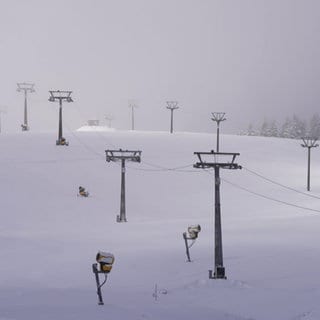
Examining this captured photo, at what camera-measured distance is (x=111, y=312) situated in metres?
13.1

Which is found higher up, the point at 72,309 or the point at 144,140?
the point at 144,140

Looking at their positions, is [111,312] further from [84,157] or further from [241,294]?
[84,157]

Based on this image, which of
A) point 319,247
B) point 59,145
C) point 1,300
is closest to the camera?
point 1,300

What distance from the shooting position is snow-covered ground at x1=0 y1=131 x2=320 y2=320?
14766mm

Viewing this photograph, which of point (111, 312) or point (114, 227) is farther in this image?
point (114, 227)

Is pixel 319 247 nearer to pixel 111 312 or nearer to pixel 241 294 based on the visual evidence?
pixel 241 294

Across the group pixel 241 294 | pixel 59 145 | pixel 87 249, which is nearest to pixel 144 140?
pixel 59 145

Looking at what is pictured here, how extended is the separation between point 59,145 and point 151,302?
46.2 m

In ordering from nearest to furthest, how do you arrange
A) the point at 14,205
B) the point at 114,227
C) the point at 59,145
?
the point at 114,227
the point at 14,205
the point at 59,145

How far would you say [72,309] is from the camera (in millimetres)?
13195

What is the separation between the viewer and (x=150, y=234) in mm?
29984

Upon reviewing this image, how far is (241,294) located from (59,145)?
46083 millimetres

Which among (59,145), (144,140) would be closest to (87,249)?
(59,145)

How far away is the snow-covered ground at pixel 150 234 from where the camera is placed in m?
14.8
